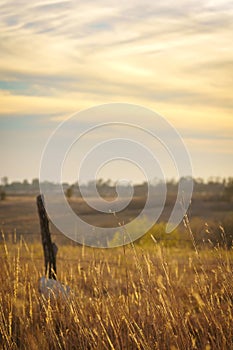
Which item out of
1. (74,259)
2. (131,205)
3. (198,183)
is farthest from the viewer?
(198,183)

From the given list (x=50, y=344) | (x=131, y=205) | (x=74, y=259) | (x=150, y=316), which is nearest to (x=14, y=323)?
(x=50, y=344)

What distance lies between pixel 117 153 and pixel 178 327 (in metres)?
12.0

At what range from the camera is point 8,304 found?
6.84 metres

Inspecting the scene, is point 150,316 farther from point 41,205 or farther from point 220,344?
point 41,205

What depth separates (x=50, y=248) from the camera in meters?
8.96

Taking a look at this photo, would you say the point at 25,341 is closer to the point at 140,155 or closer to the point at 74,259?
the point at 74,259

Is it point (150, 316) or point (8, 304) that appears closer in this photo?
point (150, 316)

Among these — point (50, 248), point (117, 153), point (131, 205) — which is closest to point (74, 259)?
point (117, 153)

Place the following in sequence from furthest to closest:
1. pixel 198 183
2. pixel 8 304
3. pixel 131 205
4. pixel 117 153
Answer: pixel 198 183 → pixel 131 205 → pixel 117 153 → pixel 8 304

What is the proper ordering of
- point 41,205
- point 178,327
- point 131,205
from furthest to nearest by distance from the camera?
point 131,205 < point 41,205 < point 178,327

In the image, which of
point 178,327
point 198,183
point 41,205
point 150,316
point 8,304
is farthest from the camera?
point 198,183

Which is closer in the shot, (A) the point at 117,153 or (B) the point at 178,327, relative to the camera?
(B) the point at 178,327

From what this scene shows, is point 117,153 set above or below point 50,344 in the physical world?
above

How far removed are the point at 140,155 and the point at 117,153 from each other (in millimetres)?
850
